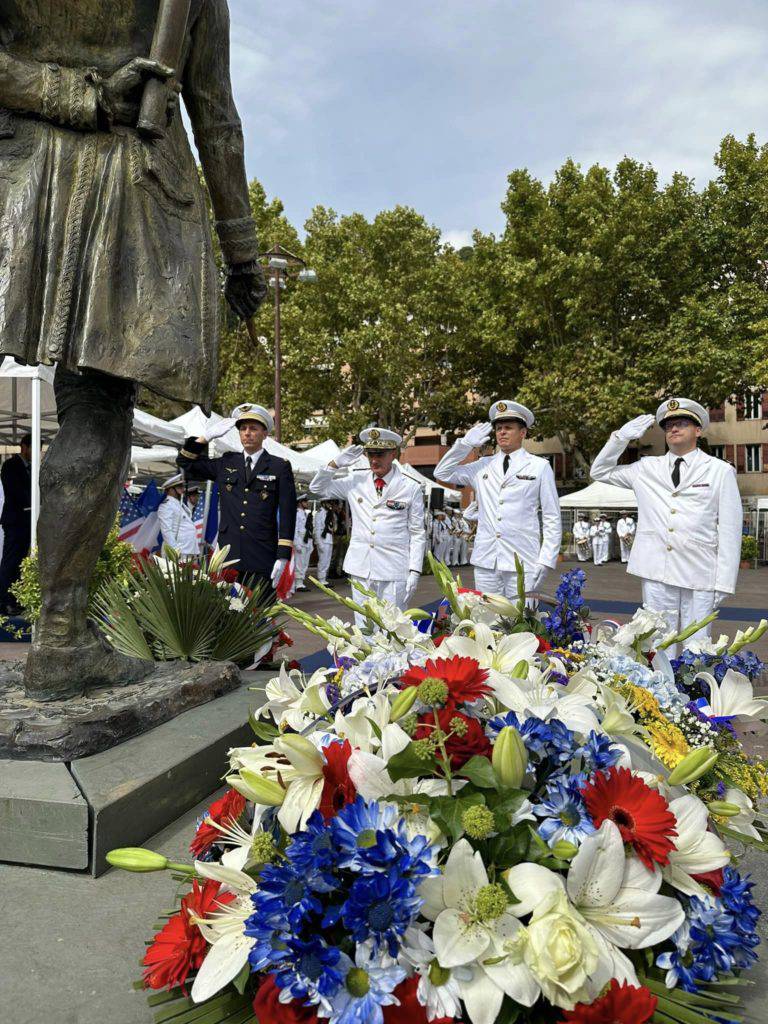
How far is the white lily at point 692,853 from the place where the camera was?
1.45 metres

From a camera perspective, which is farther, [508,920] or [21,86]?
[21,86]

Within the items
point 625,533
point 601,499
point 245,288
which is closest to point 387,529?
point 245,288

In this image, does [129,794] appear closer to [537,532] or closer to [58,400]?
[58,400]

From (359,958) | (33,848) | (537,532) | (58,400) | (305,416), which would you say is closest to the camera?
(359,958)

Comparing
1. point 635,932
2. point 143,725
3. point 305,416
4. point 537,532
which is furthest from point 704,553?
point 305,416

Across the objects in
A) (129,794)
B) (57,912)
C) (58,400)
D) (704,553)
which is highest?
(58,400)

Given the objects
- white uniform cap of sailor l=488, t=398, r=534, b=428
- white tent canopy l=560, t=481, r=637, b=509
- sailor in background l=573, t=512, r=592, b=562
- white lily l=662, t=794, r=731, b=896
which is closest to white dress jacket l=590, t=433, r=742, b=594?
white uniform cap of sailor l=488, t=398, r=534, b=428

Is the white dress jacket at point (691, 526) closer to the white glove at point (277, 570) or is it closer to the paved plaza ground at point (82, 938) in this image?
the white glove at point (277, 570)

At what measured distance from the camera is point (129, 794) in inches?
85.0

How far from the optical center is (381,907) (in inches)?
47.0

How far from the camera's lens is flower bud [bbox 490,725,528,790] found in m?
1.38

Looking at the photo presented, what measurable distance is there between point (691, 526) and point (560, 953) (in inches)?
197

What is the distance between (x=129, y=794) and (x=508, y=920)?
1.24 m

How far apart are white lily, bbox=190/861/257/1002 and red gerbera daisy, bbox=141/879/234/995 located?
0.02 m
